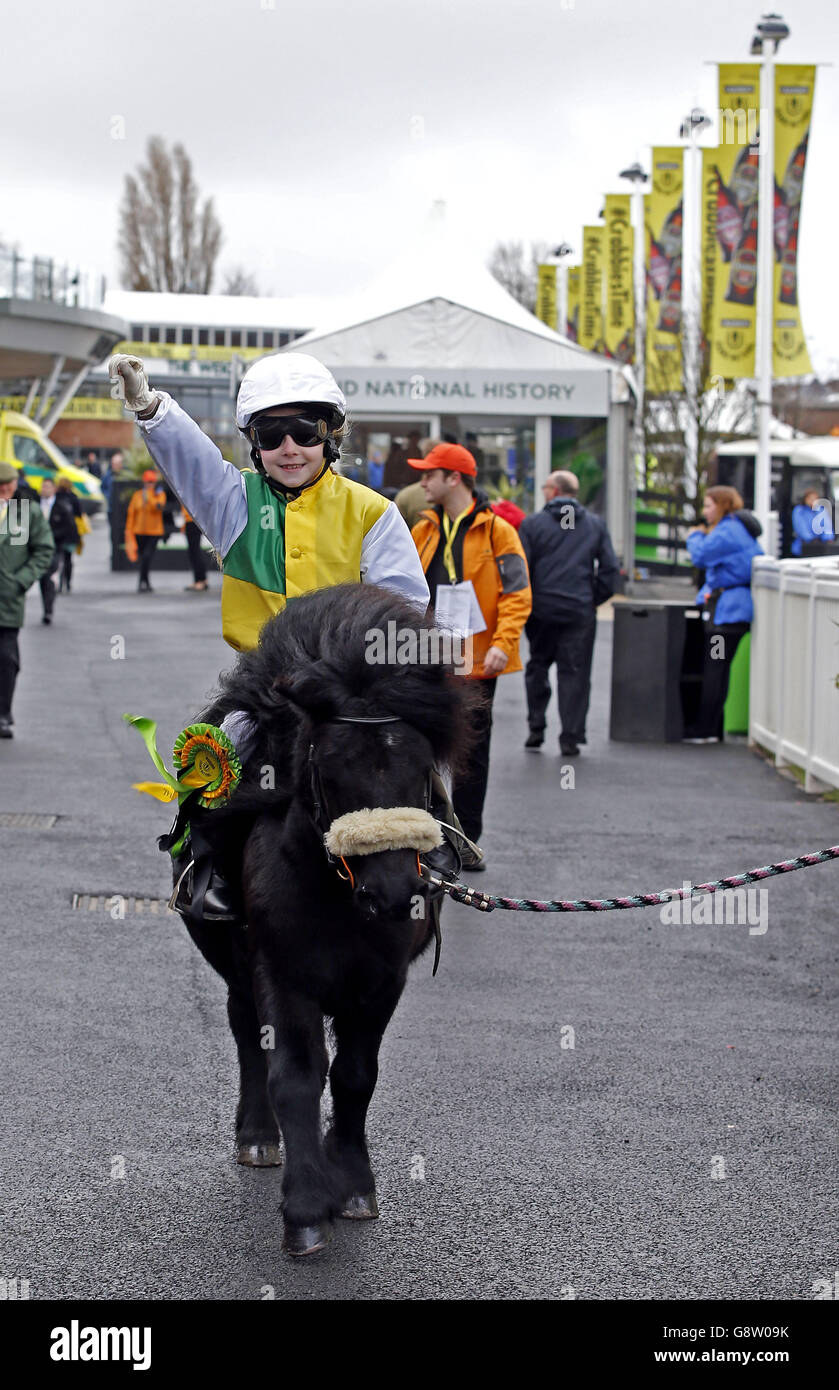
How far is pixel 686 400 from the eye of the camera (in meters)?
36.1

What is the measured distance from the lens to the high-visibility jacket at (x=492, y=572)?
9.29 metres

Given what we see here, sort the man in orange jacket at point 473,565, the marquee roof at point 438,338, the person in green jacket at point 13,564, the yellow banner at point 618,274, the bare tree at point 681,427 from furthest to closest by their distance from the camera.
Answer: the bare tree at point 681,427, the yellow banner at point 618,274, the marquee roof at point 438,338, the person in green jacket at point 13,564, the man in orange jacket at point 473,565

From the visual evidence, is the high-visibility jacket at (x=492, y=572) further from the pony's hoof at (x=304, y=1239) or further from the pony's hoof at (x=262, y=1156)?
the pony's hoof at (x=304, y=1239)

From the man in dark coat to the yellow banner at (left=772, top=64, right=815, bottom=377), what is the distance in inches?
330

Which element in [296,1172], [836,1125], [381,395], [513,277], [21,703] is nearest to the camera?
[296,1172]

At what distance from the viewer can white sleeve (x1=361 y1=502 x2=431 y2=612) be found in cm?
439

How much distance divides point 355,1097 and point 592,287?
3120cm

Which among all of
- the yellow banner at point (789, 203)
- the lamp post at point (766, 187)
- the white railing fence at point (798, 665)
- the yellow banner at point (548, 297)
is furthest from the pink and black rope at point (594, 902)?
the yellow banner at point (548, 297)

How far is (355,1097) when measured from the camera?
13.7ft

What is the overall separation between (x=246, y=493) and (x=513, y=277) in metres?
66.2

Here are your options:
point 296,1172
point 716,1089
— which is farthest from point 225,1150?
point 716,1089

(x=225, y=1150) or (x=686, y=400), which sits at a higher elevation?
(x=686, y=400)

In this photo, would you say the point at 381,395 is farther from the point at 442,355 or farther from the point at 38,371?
the point at 38,371

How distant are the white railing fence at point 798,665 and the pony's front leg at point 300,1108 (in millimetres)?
7641
